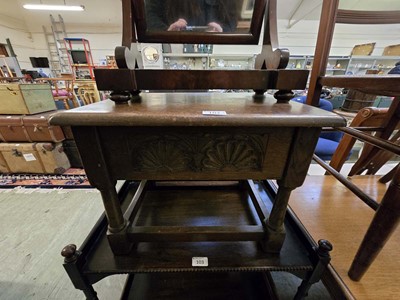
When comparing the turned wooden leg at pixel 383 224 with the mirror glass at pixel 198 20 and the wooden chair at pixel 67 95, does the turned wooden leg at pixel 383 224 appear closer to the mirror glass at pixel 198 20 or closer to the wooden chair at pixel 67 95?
the mirror glass at pixel 198 20

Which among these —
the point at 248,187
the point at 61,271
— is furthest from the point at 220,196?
the point at 61,271

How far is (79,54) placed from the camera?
568 cm

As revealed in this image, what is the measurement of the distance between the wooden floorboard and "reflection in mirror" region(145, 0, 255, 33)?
0.84m

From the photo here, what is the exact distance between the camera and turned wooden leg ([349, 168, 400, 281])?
1.32ft

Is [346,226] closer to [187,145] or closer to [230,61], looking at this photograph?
[187,145]

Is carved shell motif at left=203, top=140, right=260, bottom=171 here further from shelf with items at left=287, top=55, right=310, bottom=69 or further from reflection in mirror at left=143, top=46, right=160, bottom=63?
shelf with items at left=287, top=55, right=310, bottom=69

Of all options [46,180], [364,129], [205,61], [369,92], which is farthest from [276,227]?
[205,61]

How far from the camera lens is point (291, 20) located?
223 inches

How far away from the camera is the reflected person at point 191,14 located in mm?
579

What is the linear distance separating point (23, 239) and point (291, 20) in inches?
303

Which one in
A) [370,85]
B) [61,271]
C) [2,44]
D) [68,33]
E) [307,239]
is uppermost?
[68,33]

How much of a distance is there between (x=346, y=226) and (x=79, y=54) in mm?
7472

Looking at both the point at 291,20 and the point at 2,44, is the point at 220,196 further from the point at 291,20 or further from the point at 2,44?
the point at 2,44

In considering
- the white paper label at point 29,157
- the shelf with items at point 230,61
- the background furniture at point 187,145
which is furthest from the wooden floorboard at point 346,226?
the shelf with items at point 230,61
